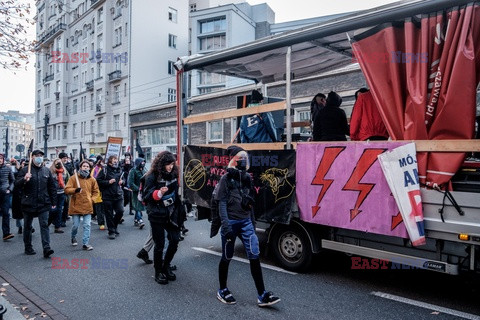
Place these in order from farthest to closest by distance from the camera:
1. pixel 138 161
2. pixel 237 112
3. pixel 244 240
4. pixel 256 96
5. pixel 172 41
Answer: pixel 172 41
pixel 138 161
pixel 256 96
pixel 237 112
pixel 244 240

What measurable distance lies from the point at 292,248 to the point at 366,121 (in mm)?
2148

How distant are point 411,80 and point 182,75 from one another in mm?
3939

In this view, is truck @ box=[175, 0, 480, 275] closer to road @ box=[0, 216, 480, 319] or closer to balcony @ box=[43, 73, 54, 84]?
road @ box=[0, 216, 480, 319]

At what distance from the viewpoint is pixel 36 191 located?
6.84 metres

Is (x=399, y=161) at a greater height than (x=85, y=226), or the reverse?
(x=399, y=161)

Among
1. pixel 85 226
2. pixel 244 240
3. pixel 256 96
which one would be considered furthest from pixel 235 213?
pixel 85 226

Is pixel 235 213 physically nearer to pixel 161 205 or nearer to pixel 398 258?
pixel 161 205

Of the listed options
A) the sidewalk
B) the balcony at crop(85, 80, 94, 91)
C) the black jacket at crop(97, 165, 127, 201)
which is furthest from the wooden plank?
the balcony at crop(85, 80, 94, 91)

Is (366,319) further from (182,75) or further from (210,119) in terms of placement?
(182,75)

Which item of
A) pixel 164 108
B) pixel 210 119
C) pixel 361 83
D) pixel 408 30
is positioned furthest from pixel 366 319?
pixel 164 108

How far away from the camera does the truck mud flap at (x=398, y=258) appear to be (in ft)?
12.9

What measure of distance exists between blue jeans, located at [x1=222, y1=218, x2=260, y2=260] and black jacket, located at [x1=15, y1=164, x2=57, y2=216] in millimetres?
4217

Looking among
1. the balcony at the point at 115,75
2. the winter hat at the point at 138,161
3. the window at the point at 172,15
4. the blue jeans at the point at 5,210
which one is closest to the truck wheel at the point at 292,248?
the winter hat at the point at 138,161

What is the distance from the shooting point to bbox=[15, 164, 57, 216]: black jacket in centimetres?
678
